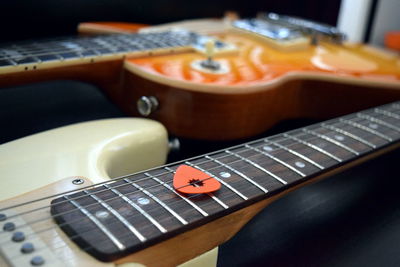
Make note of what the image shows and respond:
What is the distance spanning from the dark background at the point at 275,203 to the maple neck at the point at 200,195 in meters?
0.11

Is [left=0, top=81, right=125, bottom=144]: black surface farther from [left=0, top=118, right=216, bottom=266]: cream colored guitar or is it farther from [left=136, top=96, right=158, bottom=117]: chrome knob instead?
[left=0, top=118, right=216, bottom=266]: cream colored guitar

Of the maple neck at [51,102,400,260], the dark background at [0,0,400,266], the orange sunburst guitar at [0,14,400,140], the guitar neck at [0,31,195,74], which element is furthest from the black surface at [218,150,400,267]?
the guitar neck at [0,31,195,74]

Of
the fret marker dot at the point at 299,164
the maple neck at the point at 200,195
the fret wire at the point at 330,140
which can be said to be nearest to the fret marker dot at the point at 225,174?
the maple neck at the point at 200,195

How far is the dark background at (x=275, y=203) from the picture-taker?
621 millimetres

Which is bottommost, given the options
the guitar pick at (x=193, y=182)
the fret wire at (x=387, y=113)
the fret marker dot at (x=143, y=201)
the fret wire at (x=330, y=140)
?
the fret marker dot at (x=143, y=201)

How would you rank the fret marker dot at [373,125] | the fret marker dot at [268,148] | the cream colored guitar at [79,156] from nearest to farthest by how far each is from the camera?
the cream colored guitar at [79,156] < the fret marker dot at [268,148] < the fret marker dot at [373,125]

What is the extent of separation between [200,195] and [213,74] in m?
0.44

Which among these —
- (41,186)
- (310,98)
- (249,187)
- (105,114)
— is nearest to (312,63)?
(310,98)

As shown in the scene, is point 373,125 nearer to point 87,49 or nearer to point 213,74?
point 213,74

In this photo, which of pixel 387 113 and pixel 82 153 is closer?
pixel 82 153

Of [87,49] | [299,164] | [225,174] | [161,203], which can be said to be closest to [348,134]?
[299,164]

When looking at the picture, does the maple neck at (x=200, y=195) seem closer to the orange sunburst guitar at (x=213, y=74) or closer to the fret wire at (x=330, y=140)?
the fret wire at (x=330, y=140)

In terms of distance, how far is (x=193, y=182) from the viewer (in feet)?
1.77

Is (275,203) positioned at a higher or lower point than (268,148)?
lower
